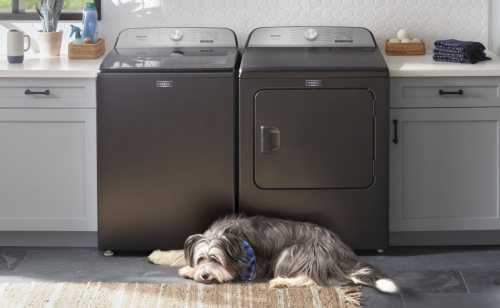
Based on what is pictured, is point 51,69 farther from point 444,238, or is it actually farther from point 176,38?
point 444,238

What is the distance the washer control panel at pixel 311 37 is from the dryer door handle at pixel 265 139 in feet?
1.91

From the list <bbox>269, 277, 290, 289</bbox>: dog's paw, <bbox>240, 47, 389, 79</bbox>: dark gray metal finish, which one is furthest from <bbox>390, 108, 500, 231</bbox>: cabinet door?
<bbox>269, 277, 290, 289</bbox>: dog's paw

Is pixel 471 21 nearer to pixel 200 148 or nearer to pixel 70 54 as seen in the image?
pixel 200 148

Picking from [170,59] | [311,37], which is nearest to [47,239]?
[170,59]

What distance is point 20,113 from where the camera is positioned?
2.80 metres

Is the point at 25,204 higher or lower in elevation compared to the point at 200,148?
lower

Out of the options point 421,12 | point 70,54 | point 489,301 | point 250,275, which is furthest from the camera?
point 421,12

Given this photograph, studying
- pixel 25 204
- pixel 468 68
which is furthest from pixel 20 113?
pixel 468 68

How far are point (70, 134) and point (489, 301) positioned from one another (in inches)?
74.5

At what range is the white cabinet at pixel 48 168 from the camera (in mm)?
2807

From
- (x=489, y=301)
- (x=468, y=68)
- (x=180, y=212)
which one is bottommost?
(x=489, y=301)

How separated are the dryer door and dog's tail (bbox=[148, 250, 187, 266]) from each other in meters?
0.47

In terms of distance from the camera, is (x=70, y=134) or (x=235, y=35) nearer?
(x=70, y=134)

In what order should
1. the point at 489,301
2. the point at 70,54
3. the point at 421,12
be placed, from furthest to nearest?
the point at 421,12, the point at 70,54, the point at 489,301
